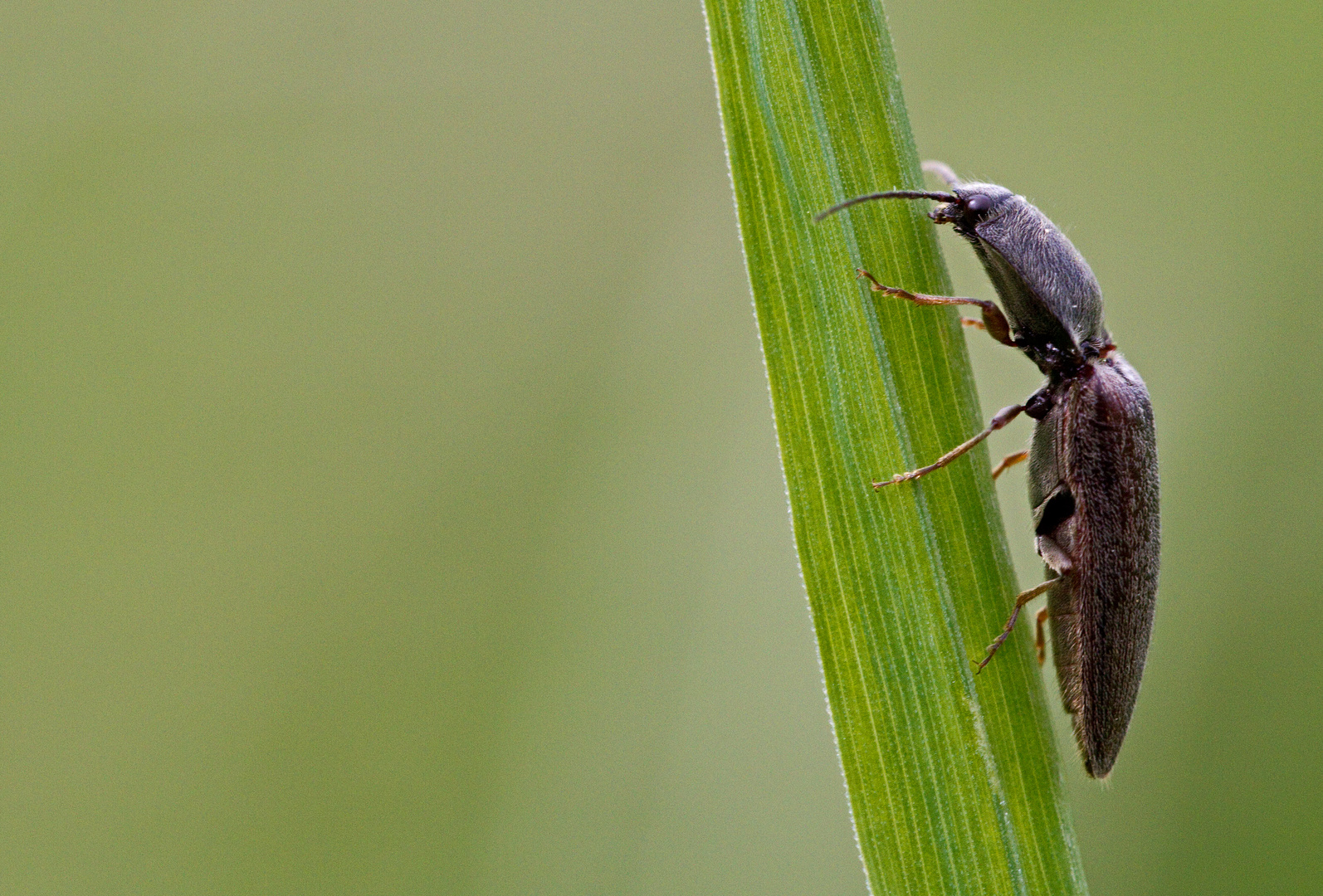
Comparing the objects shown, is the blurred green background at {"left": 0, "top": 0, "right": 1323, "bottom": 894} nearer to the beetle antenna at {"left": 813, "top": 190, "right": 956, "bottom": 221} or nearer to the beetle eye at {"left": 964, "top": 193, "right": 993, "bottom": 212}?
the beetle eye at {"left": 964, "top": 193, "right": 993, "bottom": 212}

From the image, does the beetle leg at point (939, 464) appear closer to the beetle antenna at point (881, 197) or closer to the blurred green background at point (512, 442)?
the beetle antenna at point (881, 197)

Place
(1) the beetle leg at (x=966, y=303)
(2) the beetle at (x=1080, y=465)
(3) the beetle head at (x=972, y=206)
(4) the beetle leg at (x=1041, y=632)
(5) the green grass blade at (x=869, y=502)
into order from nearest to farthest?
(5) the green grass blade at (x=869, y=502)
(1) the beetle leg at (x=966, y=303)
(3) the beetle head at (x=972, y=206)
(2) the beetle at (x=1080, y=465)
(4) the beetle leg at (x=1041, y=632)

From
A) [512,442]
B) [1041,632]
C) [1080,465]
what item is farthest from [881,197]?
[512,442]

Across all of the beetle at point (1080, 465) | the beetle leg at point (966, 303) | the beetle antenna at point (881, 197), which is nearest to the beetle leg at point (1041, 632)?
the beetle at point (1080, 465)

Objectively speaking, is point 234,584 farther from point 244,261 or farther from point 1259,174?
point 1259,174

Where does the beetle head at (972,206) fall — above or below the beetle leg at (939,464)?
above

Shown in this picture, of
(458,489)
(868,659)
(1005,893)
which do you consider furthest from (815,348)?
(458,489)
